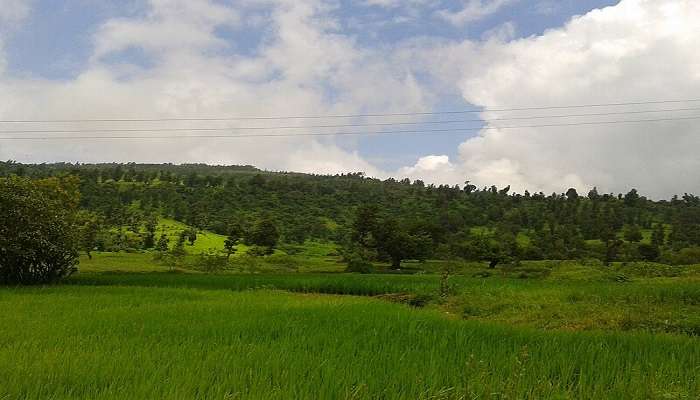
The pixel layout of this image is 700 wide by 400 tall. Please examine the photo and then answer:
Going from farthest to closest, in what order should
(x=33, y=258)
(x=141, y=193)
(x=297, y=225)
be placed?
(x=141, y=193) → (x=297, y=225) → (x=33, y=258)

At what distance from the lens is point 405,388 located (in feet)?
19.5

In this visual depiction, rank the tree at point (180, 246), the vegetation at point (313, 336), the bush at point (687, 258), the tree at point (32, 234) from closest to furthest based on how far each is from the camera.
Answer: the vegetation at point (313, 336) < the tree at point (32, 234) < the tree at point (180, 246) < the bush at point (687, 258)

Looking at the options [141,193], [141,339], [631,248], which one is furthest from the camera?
[141,193]

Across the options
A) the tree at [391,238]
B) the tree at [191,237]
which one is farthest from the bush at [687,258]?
the tree at [191,237]

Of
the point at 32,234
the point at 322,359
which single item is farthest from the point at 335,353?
the point at 32,234

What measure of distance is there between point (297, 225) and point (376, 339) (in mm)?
98821

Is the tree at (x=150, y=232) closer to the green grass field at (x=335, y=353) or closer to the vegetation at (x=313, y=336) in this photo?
the vegetation at (x=313, y=336)

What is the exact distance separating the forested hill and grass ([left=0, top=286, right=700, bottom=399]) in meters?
53.0

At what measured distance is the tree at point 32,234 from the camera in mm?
23906

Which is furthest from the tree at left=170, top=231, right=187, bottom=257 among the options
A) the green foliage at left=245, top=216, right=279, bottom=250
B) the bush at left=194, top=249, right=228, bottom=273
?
the green foliage at left=245, top=216, right=279, bottom=250

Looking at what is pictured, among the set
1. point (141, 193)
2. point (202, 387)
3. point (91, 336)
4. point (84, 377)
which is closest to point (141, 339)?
point (91, 336)

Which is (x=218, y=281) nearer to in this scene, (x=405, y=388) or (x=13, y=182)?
(x=13, y=182)

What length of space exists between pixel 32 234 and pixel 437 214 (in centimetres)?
9763

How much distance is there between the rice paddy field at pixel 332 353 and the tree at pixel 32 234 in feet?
36.1
